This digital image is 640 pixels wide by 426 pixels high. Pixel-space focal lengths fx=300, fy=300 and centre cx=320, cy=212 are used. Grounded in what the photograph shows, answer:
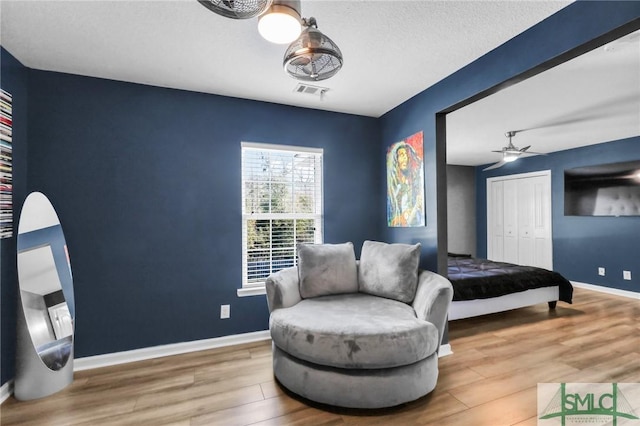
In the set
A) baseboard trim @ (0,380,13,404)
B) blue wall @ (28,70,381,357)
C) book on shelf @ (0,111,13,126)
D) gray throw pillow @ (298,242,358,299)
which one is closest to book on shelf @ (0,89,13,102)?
book on shelf @ (0,111,13,126)

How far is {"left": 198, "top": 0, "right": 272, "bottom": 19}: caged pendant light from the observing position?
1.09 metres

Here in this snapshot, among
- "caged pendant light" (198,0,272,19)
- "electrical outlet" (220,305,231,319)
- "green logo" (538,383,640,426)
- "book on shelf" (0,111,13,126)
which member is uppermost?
"caged pendant light" (198,0,272,19)

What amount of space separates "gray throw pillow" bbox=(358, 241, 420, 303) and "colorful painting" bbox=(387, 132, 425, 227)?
49 cm

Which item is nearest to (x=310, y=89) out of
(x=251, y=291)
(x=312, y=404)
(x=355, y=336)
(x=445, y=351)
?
(x=251, y=291)

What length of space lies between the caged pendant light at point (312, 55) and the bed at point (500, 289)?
9.01ft

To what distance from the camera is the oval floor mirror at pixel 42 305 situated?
2.06 meters

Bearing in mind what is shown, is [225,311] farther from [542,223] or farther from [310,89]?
[542,223]

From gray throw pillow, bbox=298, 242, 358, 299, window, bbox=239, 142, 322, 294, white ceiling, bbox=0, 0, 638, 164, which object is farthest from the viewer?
window, bbox=239, 142, 322, 294

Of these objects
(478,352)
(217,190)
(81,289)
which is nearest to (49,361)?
(81,289)

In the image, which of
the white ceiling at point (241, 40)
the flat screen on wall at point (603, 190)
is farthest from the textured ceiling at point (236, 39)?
the flat screen on wall at point (603, 190)

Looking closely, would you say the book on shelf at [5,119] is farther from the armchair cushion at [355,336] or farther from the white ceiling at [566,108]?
the white ceiling at [566,108]

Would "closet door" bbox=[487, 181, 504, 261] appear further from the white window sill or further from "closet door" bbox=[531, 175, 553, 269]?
the white window sill

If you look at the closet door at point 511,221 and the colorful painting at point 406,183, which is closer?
the colorful painting at point 406,183

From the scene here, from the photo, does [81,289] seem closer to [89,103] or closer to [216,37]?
[89,103]
